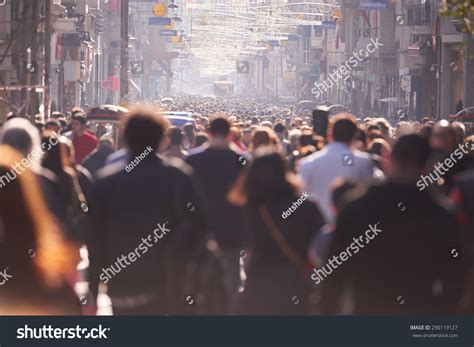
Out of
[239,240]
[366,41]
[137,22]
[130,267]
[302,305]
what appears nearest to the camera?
[130,267]

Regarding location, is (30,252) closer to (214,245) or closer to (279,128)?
(214,245)

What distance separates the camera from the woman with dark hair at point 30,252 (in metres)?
7.14

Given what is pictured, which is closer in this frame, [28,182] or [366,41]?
[28,182]

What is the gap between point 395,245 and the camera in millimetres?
7609

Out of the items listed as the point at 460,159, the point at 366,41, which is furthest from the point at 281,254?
the point at 366,41

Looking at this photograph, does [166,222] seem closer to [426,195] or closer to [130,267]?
[130,267]

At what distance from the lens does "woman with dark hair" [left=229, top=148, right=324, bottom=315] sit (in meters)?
8.88

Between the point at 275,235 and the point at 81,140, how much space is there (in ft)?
31.5

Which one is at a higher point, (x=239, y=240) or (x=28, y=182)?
(x=28, y=182)

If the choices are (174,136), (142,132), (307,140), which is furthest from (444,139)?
(142,132)

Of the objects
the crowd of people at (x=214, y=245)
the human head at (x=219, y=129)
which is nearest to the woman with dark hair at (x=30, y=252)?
the crowd of people at (x=214, y=245)

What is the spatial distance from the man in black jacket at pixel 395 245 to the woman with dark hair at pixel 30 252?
1.42m

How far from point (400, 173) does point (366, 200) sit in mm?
272

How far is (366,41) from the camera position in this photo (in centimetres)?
9062
